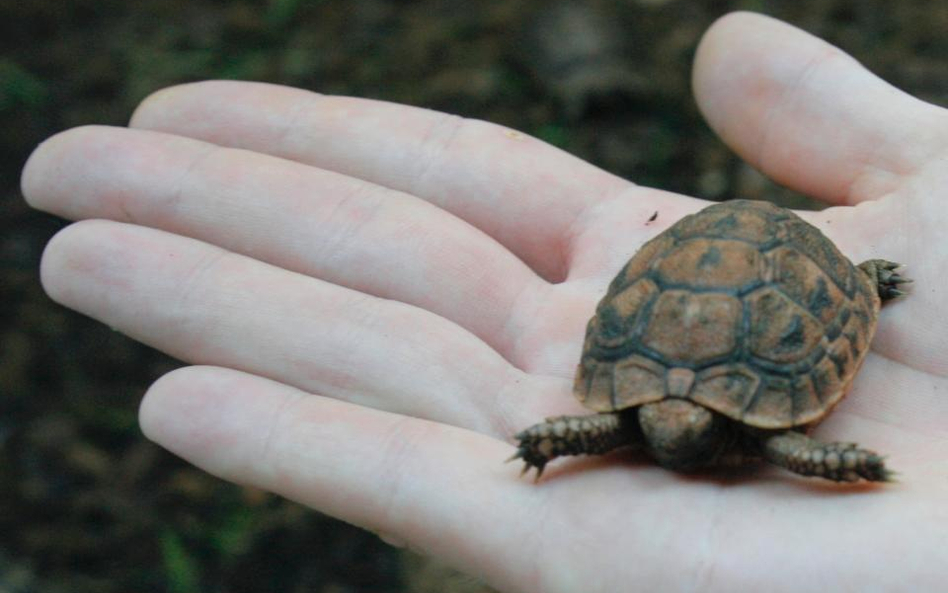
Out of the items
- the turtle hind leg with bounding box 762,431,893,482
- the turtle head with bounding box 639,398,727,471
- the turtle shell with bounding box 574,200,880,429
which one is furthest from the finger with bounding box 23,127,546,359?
the turtle hind leg with bounding box 762,431,893,482

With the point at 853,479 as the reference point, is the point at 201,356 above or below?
below

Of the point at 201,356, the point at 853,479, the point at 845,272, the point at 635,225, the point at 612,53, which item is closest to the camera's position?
the point at 853,479

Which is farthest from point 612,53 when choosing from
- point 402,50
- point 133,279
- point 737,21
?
point 133,279

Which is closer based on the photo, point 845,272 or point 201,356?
point 845,272

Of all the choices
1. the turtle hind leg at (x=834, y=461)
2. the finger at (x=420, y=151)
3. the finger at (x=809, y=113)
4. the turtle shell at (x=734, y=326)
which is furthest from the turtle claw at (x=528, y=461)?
the finger at (x=809, y=113)

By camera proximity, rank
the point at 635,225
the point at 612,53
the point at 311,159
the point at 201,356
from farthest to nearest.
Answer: the point at 612,53 → the point at 311,159 → the point at 635,225 → the point at 201,356

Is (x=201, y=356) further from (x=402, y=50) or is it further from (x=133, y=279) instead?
(x=402, y=50)

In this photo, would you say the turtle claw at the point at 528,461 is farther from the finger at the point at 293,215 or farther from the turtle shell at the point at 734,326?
the finger at the point at 293,215
